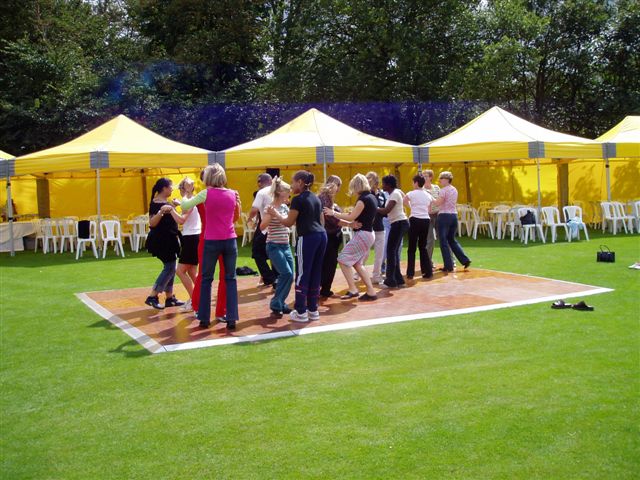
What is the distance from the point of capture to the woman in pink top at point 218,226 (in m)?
7.07

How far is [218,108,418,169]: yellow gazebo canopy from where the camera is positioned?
16375 mm

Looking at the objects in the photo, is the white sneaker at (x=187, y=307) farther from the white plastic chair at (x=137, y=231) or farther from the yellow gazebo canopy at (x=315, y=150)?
the white plastic chair at (x=137, y=231)

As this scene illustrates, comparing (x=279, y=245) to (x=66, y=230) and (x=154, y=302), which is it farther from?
(x=66, y=230)

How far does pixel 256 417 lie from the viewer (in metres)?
4.62

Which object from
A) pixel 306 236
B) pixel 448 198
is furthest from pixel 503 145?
pixel 306 236

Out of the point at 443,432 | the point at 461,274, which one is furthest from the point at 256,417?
the point at 461,274

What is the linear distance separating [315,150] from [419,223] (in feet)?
20.4

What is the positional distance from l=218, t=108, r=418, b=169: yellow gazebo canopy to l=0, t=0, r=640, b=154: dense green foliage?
8.41m

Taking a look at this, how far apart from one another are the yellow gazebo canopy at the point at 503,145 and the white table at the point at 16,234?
1047cm

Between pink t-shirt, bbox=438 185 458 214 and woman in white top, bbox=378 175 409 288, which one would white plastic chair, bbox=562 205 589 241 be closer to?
pink t-shirt, bbox=438 185 458 214

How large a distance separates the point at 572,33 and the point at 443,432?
93.6 ft

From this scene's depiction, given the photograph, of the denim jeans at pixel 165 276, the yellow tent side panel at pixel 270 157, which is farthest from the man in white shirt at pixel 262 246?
the yellow tent side panel at pixel 270 157

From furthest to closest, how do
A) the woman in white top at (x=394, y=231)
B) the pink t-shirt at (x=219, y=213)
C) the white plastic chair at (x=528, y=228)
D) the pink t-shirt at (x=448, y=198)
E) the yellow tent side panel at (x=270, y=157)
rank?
the yellow tent side panel at (x=270, y=157)
the white plastic chair at (x=528, y=228)
the pink t-shirt at (x=448, y=198)
the woman in white top at (x=394, y=231)
the pink t-shirt at (x=219, y=213)

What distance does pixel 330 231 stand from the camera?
29.6 feet
